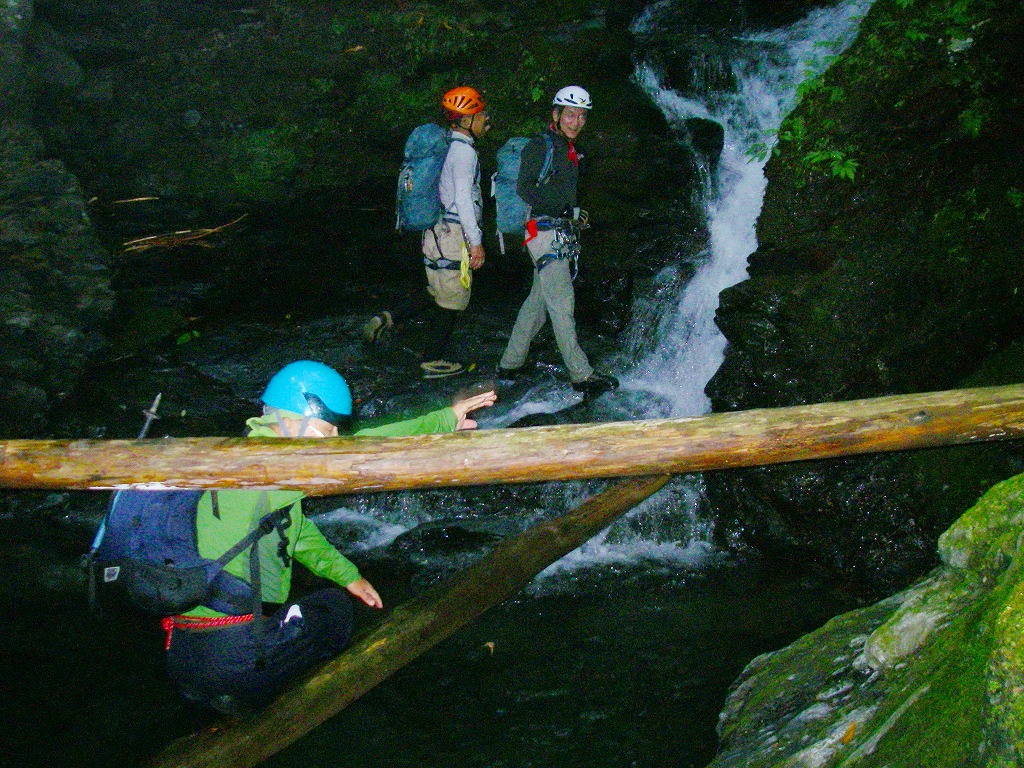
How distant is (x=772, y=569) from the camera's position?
6.32 m

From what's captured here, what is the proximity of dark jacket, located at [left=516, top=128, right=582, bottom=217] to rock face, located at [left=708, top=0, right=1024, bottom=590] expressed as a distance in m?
1.81

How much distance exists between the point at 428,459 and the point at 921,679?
234 cm

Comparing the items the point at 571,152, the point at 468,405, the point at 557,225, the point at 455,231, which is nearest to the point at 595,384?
the point at 557,225

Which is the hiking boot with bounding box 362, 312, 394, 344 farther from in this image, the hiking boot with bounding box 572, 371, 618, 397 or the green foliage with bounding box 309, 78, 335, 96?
the green foliage with bounding box 309, 78, 335, 96

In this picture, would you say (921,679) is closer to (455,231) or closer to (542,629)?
(542,629)

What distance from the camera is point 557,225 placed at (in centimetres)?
680

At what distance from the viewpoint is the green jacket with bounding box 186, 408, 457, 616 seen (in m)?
3.55

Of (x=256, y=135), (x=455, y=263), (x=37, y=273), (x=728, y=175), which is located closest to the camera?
(x=455, y=263)

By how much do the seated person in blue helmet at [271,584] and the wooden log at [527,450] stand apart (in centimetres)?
17

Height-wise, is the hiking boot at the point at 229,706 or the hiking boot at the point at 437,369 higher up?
the hiking boot at the point at 437,369

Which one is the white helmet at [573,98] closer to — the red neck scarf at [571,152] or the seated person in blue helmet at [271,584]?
the red neck scarf at [571,152]

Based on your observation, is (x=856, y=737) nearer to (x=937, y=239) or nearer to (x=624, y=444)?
(x=624, y=444)

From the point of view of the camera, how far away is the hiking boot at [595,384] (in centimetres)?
757

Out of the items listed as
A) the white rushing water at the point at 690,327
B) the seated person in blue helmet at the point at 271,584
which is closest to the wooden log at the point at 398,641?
the seated person in blue helmet at the point at 271,584
